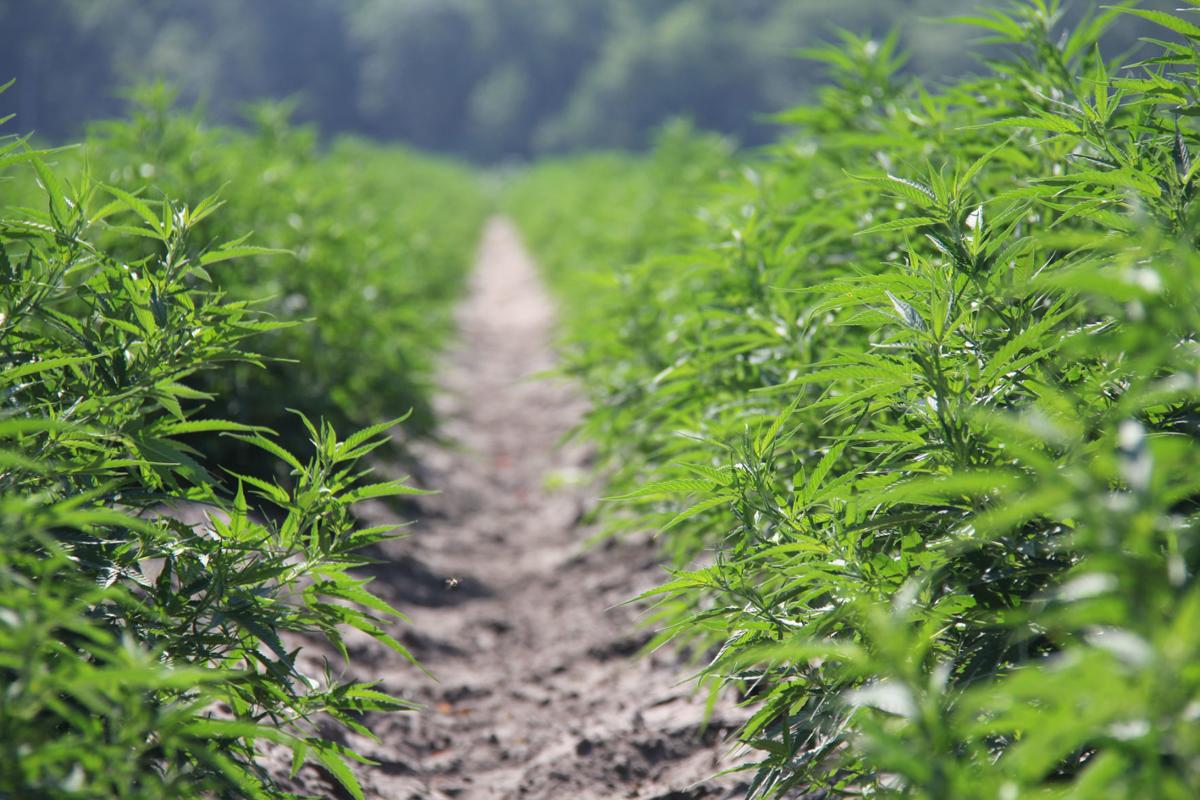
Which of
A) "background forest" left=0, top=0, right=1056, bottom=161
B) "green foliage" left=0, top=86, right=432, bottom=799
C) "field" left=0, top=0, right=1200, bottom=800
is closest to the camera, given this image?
"field" left=0, top=0, right=1200, bottom=800

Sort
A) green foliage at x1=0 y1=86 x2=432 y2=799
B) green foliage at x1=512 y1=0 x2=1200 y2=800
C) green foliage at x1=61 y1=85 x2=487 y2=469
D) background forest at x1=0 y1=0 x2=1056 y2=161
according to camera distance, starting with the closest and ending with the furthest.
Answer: green foliage at x1=512 y1=0 x2=1200 y2=800
green foliage at x1=0 y1=86 x2=432 y2=799
green foliage at x1=61 y1=85 x2=487 y2=469
background forest at x1=0 y1=0 x2=1056 y2=161

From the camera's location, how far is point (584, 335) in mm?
4504

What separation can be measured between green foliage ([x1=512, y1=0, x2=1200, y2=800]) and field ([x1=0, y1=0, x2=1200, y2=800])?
1 cm

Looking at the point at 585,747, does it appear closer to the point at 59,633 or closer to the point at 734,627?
the point at 734,627

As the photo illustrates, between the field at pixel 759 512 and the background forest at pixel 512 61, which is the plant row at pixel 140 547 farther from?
the background forest at pixel 512 61

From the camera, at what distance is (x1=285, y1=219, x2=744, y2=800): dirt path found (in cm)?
282

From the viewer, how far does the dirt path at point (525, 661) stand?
282 centimetres

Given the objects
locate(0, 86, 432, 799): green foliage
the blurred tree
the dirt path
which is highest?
locate(0, 86, 432, 799): green foliage

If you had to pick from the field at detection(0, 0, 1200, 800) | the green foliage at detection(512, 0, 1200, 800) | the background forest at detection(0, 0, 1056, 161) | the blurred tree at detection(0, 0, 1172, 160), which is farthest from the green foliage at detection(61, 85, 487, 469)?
the blurred tree at detection(0, 0, 1172, 160)

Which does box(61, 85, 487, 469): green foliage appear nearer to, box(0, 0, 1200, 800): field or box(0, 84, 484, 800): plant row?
box(0, 0, 1200, 800): field

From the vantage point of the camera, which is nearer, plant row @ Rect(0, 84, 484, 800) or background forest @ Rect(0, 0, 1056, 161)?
plant row @ Rect(0, 84, 484, 800)

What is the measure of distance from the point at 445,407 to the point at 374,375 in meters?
2.77

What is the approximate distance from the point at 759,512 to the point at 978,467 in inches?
18.0

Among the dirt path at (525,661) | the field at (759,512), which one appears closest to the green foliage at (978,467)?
the field at (759,512)
